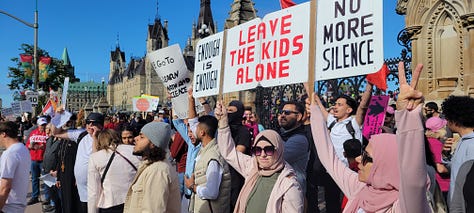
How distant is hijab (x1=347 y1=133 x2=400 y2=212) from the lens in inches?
117

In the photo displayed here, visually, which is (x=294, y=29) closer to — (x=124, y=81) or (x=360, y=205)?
(x=360, y=205)

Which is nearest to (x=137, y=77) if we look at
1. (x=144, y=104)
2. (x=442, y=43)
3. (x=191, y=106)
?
(x=144, y=104)

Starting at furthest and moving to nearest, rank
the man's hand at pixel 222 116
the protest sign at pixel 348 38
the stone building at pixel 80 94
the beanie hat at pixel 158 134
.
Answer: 1. the stone building at pixel 80 94
2. the man's hand at pixel 222 116
3. the beanie hat at pixel 158 134
4. the protest sign at pixel 348 38

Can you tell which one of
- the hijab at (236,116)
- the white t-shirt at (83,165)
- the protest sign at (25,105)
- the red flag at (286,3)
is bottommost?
the white t-shirt at (83,165)

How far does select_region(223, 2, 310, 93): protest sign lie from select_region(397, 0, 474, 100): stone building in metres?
5.83

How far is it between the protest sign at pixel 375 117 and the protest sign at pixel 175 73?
8.81 ft

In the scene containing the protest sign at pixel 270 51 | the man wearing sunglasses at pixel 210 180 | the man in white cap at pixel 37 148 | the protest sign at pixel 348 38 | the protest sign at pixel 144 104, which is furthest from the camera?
A: the protest sign at pixel 144 104

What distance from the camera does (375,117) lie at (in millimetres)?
6078

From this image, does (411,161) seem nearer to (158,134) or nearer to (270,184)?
(270,184)

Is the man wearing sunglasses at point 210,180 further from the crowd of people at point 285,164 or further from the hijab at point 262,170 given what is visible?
the hijab at point 262,170

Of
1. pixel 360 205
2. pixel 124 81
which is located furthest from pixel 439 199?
pixel 124 81

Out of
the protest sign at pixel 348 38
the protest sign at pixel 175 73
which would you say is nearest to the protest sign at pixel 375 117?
the protest sign at pixel 348 38

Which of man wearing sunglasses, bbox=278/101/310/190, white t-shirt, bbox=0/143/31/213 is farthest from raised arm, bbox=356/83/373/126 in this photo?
white t-shirt, bbox=0/143/31/213

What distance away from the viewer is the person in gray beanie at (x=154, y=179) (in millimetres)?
4086
